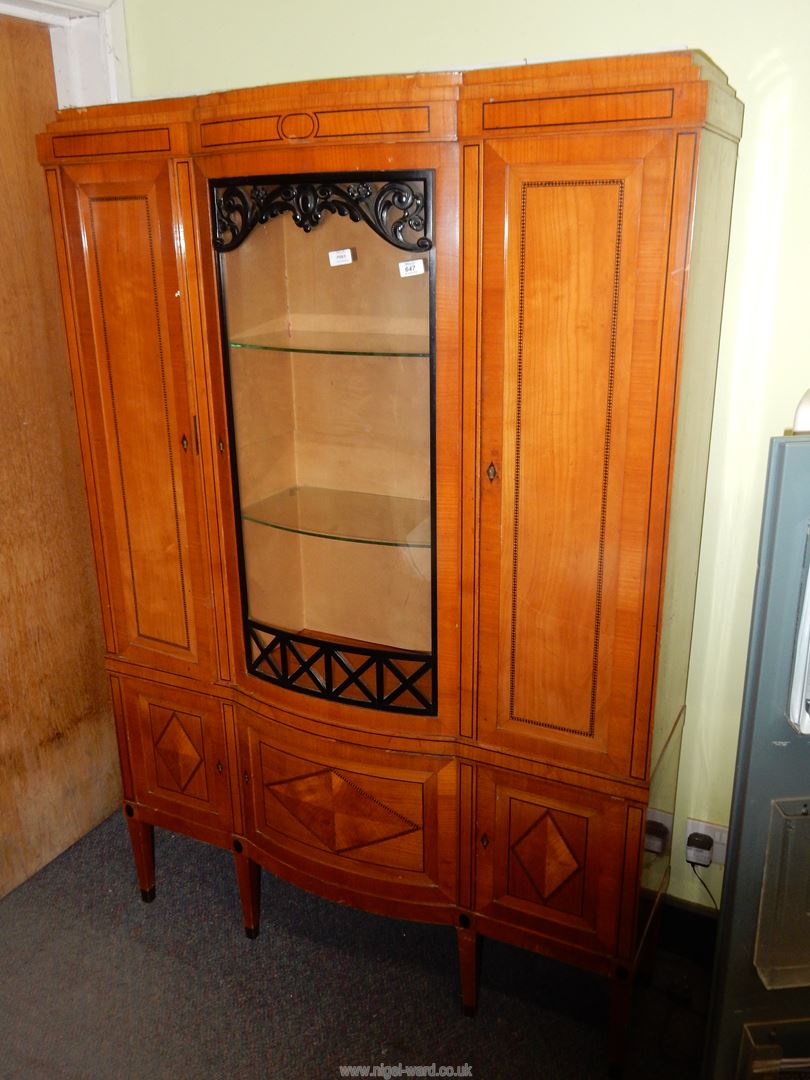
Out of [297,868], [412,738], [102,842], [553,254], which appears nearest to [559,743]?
[412,738]

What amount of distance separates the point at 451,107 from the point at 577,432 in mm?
572

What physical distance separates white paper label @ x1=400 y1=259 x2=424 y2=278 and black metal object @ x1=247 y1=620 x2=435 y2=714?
73 cm

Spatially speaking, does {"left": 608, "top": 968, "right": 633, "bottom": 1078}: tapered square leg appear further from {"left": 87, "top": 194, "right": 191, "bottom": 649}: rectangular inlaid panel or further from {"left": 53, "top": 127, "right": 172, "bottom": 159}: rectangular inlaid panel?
{"left": 53, "top": 127, "right": 172, "bottom": 159}: rectangular inlaid panel

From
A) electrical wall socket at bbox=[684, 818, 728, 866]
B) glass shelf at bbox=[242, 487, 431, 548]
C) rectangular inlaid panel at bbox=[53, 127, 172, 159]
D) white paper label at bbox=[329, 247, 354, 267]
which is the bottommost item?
electrical wall socket at bbox=[684, 818, 728, 866]

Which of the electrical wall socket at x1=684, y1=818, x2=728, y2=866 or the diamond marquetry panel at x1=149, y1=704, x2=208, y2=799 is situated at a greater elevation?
the diamond marquetry panel at x1=149, y1=704, x2=208, y2=799

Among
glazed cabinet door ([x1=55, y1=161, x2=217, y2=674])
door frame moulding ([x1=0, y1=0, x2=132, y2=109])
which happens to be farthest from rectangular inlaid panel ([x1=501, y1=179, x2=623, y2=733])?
door frame moulding ([x1=0, y1=0, x2=132, y2=109])

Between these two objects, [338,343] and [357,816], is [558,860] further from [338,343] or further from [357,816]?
[338,343]

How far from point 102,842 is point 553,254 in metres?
2.12

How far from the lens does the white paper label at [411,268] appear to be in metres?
1.62

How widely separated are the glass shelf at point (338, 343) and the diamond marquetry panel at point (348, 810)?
34.3 inches

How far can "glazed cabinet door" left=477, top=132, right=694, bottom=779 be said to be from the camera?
1.45 metres

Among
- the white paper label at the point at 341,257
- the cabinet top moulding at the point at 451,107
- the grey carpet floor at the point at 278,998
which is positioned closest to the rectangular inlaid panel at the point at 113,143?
the cabinet top moulding at the point at 451,107

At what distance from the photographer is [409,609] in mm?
1856

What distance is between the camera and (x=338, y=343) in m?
1.84
